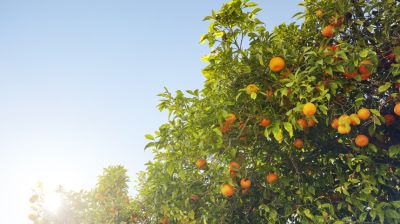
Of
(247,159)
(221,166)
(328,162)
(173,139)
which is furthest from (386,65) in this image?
(173,139)

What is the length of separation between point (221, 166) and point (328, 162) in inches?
59.2

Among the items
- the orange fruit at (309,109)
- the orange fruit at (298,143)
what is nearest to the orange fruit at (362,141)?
the orange fruit at (298,143)

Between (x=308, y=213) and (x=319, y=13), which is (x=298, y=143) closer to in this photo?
(x=308, y=213)

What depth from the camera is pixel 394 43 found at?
4562mm

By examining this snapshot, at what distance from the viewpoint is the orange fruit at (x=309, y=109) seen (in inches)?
155

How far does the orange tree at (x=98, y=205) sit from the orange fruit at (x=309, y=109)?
711 cm

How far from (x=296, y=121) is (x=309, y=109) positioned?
1.18 ft

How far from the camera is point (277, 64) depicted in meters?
4.38

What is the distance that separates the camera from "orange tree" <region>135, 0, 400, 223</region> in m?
4.32

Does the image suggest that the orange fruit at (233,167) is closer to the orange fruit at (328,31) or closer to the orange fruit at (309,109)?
the orange fruit at (309,109)

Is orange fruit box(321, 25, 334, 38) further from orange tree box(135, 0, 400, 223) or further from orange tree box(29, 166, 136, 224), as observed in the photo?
orange tree box(29, 166, 136, 224)

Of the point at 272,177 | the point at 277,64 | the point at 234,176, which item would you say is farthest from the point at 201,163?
the point at 277,64

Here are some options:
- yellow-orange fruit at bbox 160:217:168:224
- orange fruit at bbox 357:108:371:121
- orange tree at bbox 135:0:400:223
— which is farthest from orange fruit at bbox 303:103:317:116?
yellow-orange fruit at bbox 160:217:168:224

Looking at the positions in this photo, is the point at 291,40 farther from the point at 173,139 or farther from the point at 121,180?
the point at 121,180
